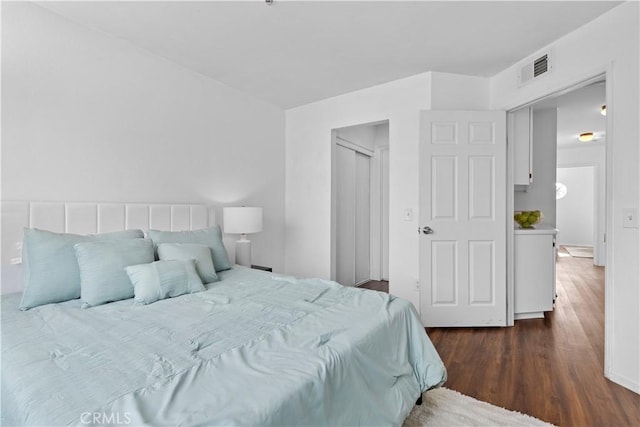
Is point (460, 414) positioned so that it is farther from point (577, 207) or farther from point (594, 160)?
point (577, 207)

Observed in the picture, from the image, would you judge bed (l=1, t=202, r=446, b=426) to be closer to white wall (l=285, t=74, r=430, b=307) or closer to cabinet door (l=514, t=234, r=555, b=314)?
white wall (l=285, t=74, r=430, b=307)

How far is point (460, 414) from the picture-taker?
1752 millimetres

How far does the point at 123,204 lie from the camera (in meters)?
2.49

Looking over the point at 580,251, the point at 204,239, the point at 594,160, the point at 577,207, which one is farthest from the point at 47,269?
the point at 577,207

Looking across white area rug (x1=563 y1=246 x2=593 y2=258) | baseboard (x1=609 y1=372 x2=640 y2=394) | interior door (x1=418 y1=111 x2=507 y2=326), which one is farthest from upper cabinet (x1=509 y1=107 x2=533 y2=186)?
white area rug (x1=563 y1=246 x2=593 y2=258)

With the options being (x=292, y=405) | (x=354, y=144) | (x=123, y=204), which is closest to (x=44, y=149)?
(x=123, y=204)

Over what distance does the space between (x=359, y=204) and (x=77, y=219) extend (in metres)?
3.53

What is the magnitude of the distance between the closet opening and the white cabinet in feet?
6.65

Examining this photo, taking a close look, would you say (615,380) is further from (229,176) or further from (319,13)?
(229,176)

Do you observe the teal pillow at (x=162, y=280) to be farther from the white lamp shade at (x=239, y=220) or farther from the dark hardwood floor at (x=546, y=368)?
the dark hardwood floor at (x=546, y=368)

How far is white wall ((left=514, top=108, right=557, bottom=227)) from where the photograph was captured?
4.05m

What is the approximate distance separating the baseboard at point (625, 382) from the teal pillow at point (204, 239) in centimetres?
295

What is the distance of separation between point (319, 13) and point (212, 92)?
5.13 ft

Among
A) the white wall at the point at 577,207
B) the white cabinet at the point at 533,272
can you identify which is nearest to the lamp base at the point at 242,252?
the white cabinet at the point at 533,272
